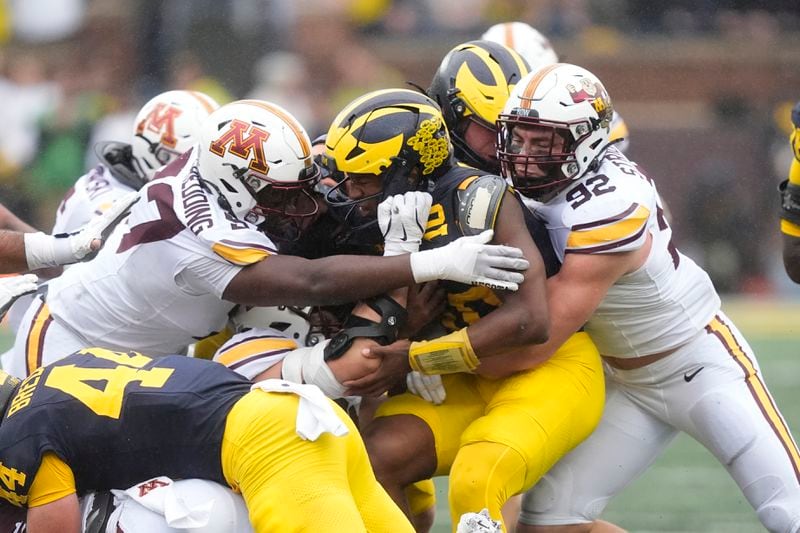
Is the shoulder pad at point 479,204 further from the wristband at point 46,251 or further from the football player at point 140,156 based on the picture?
the football player at point 140,156

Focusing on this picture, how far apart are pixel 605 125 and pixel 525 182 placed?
37 cm

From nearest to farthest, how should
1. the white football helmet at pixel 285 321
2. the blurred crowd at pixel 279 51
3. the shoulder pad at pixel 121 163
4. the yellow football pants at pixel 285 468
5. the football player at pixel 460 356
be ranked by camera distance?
the yellow football pants at pixel 285 468, the football player at pixel 460 356, the white football helmet at pixel 285 321, the shoulder pad at pixel 121 163, the blurred crowd at pixel 279 51

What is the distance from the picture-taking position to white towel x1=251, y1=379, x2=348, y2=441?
4090mm

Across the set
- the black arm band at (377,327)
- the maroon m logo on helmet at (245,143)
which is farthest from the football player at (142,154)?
the black arm band at (377,327)

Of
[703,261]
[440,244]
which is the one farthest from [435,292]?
[703,261]

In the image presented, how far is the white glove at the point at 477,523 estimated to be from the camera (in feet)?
14.9

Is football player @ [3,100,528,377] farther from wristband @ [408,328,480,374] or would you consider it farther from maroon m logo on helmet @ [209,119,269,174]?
wristband @ [408,328,480,374]

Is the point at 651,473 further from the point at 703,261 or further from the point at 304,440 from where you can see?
the point at 703,261

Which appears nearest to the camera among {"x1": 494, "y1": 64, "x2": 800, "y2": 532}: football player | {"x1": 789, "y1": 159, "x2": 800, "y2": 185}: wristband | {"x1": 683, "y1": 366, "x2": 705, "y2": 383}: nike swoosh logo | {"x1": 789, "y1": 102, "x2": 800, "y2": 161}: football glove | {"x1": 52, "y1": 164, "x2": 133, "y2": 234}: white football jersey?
{"x1": 494, "y1": 64, "x2": 800, "y2": 532}: football player

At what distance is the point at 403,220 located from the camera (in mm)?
4629

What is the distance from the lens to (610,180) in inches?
189

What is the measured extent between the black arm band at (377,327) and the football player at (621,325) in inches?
16.5

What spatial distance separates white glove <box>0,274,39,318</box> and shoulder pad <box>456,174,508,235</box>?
1.52 metres

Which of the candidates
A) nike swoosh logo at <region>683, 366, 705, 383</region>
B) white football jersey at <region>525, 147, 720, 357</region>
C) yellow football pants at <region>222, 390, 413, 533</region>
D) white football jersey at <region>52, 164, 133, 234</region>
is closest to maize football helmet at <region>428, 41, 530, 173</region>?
white football jersey at <region>525, 147, 720, 357</region>
